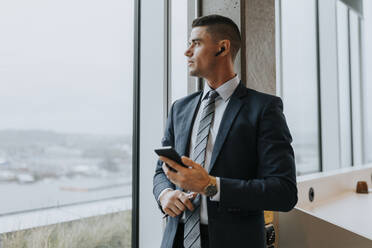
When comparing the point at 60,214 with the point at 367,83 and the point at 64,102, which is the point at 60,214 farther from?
the point at 367,83

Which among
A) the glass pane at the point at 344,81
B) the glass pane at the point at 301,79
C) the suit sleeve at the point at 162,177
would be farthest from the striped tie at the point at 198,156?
the glass pane at the point at 344,81

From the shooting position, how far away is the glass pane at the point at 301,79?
3.03 m

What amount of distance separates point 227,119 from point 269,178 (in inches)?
10.9

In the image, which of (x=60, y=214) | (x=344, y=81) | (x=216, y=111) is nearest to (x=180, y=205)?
(x=216, y=111)

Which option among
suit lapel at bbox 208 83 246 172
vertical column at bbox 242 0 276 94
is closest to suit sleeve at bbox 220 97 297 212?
suit lapel at bbox 208 83 246 172

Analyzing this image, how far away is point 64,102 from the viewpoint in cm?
162

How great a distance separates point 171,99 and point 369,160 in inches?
161

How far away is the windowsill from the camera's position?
4.65ft

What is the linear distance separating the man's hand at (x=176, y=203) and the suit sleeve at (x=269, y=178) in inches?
6.0

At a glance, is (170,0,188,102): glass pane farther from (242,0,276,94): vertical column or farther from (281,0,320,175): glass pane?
(281,0,320,175): glass pane

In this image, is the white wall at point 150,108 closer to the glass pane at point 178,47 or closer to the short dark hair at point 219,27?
the glass pane at point 178,47

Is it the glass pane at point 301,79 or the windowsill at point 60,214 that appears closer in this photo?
the windowsill at point 60,214

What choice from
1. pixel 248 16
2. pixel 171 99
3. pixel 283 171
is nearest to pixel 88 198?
pixel 171 99

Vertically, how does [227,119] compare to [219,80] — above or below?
below
